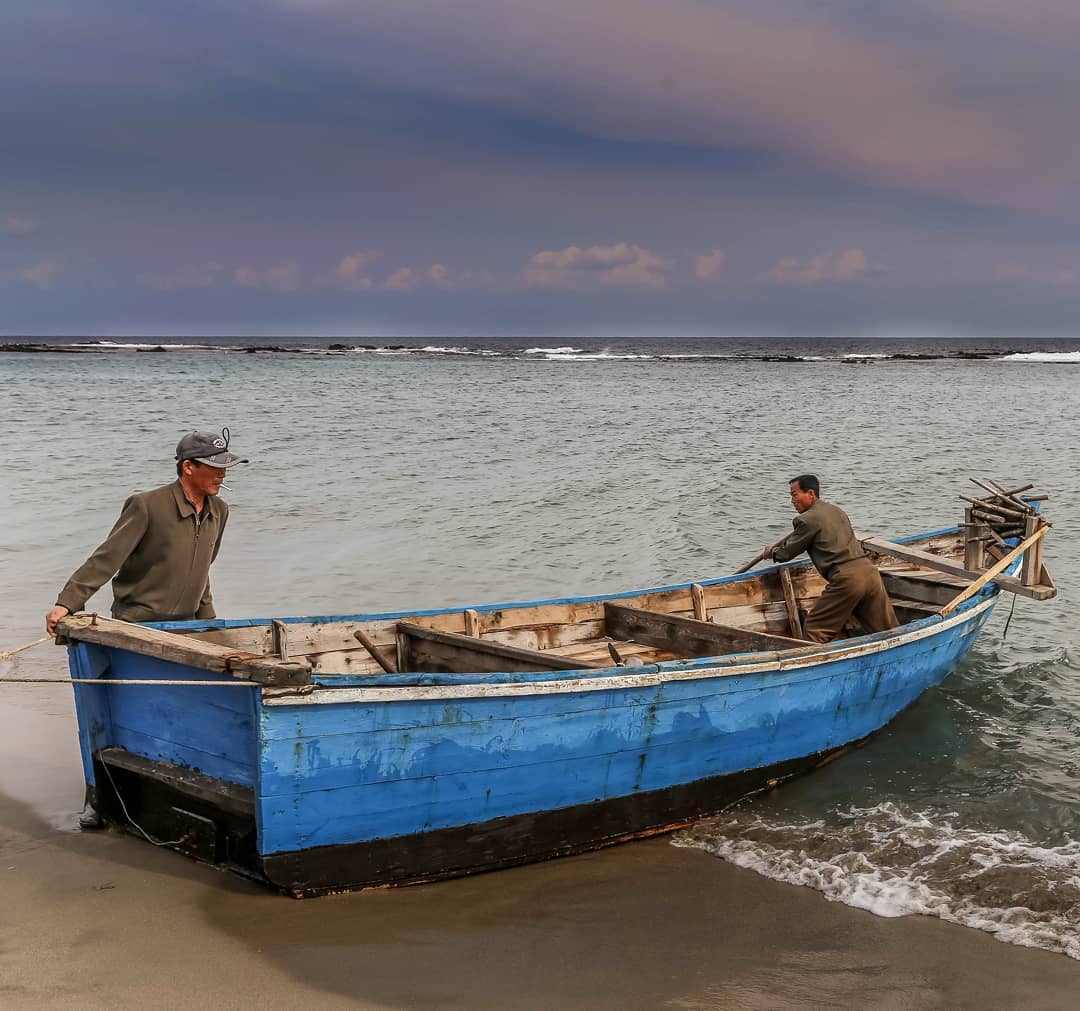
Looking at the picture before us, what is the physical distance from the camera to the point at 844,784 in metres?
7.86

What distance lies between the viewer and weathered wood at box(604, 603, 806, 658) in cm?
750

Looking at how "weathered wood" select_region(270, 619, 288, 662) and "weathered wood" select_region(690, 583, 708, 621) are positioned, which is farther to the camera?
"weathered wood" select_region(690, 583, 708, 621)

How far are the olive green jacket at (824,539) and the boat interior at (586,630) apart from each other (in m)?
0.78

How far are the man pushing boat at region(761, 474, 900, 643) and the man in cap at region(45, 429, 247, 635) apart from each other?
4.88 meters

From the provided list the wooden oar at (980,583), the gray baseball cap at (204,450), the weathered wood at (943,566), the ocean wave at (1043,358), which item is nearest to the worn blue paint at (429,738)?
the gray baseball cap at (204,450)

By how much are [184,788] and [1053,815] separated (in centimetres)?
610

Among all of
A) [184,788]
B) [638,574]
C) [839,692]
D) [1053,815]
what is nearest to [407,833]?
[184,788]

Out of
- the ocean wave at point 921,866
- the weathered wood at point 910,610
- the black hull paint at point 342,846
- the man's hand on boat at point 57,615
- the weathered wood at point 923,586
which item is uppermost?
the man's hand on boat at point 57,615

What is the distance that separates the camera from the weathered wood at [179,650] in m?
4.90

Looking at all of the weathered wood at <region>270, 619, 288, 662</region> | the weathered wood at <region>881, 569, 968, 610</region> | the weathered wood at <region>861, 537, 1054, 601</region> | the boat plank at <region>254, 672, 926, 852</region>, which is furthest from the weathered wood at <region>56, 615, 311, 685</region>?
the weathered wood at <region>881, 569, 968, 610</region>

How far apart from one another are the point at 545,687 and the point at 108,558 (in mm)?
2699

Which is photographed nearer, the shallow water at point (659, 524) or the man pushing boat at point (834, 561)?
the shallow water at point (659, 524)

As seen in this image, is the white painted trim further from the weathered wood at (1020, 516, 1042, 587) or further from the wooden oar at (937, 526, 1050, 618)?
the weathered wood at (1020, 516, 1042, 587)

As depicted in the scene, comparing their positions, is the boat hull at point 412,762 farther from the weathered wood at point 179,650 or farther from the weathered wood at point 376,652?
the weathered wood at point 376,652
